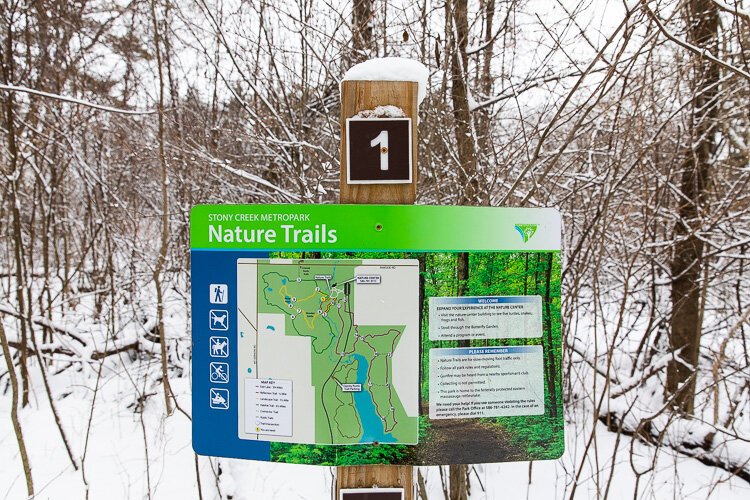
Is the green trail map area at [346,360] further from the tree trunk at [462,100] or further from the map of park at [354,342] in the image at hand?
the tree trunk at [462,100]

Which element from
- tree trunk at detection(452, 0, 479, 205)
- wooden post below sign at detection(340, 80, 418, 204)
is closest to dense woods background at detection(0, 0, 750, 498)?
tree trunk at detection(452, 0, 479, 205)

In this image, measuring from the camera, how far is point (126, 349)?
5523mm

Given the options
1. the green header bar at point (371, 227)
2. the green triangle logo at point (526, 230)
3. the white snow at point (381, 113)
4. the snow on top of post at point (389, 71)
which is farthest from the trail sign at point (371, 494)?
the snow on top of post at point (389, 71)

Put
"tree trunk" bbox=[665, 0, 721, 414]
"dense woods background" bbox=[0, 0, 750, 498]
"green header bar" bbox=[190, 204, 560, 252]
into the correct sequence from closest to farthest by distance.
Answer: "green header bar" bbox=[190, 204, 560, 252] → "dense woods background" bbox=[0, 0, 750, 498] → "tree trunk" bbox=[665, 0, 721, 414]

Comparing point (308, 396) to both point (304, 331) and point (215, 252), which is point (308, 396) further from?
point (215, 252)

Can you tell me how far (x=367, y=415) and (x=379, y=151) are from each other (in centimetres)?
72

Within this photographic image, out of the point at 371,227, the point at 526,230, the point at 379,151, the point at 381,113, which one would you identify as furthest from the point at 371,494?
the point at 381,113

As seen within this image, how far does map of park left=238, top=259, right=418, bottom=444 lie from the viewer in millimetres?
1371

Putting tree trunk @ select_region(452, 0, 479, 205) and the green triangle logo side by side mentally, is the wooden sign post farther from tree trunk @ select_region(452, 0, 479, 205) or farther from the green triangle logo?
tree trunk @ select_region(452, 0, 479, 205)

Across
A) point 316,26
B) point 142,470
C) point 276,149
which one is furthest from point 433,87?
point 142,470

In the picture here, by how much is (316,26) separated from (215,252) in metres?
2.43

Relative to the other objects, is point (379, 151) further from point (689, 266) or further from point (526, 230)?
point (689, 266)

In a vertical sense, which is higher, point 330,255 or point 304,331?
point 330,255

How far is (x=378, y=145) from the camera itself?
1.39 metres
